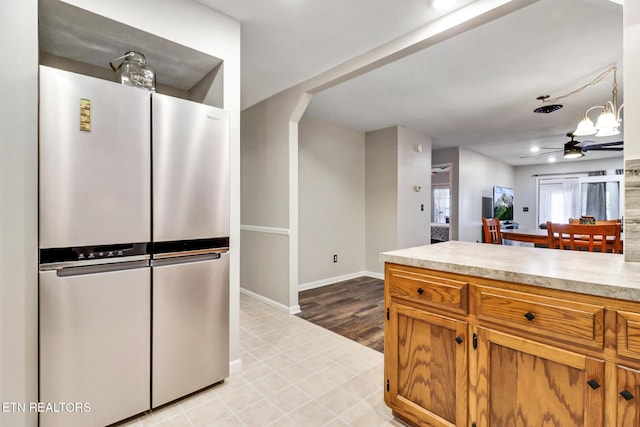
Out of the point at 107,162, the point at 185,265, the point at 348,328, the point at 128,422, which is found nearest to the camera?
the point at 107,162

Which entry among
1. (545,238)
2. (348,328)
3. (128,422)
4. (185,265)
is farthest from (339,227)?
(128,422)

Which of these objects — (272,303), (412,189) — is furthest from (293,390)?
(412,189)

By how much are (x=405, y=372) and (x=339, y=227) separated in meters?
3.19

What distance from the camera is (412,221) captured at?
4.90 metres

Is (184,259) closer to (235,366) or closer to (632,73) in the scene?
(235,366)

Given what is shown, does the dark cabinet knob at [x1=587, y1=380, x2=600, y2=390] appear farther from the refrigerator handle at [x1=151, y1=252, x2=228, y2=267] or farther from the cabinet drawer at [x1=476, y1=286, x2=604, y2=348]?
the refrigerator handle at [x1=151, y1=252, x2=228, y2=267]

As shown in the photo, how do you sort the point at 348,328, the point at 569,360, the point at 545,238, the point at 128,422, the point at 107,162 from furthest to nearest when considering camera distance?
1. the point at 545,238
2. the point at 348,328
3. the point at 128,422
4. the point at 107,162
5. the point at 569,360

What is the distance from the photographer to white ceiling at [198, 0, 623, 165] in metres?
1.97

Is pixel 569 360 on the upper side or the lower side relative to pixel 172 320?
upper

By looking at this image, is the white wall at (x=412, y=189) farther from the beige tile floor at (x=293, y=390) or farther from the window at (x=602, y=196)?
the window at (x=602, y=196)

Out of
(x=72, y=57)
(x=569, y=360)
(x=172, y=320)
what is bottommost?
(x=172, y=320)

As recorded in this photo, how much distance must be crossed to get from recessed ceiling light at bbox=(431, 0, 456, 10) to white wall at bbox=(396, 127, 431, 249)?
2795mm

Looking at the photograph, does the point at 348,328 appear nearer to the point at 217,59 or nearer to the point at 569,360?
the point at 569,360

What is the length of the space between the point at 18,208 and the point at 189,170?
75 centimetres
